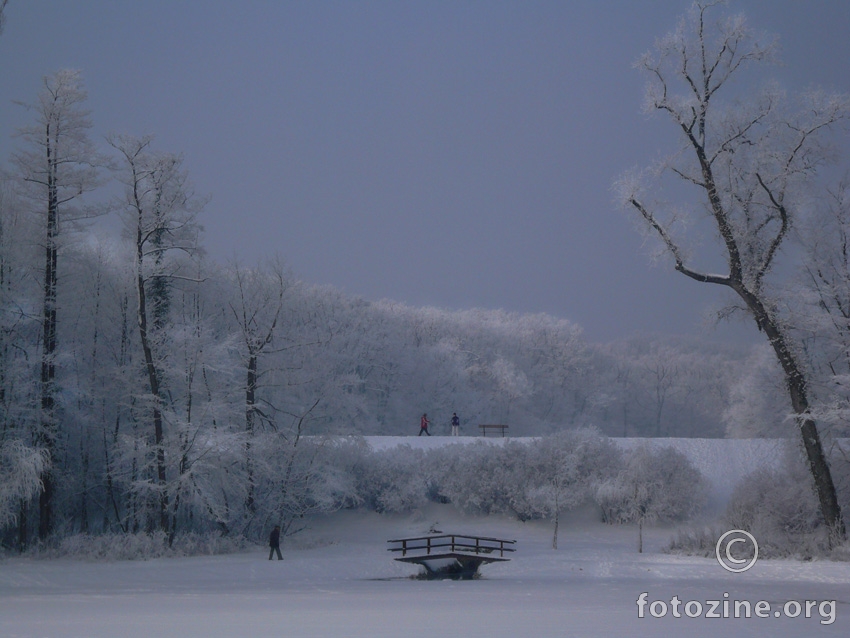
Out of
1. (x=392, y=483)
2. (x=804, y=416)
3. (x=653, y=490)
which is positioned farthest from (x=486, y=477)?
(x=804, y=416)

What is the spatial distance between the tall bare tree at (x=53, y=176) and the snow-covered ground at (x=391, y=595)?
6.57m

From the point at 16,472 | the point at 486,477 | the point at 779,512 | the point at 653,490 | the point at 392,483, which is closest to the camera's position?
the point at 16,472

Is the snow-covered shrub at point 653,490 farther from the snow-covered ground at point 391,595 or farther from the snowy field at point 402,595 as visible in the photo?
the snow-covered ground at point 391,595

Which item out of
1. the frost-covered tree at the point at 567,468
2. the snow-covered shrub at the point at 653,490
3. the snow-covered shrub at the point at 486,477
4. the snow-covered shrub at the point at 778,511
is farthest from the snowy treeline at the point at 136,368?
the snow-covered shrub at the point at 778,511

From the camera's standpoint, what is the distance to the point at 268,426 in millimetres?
35000

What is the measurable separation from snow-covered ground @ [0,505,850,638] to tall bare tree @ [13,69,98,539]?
6570mm

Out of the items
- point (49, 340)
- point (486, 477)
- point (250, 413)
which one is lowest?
point (486, 477)

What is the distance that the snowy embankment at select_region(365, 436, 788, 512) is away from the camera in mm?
36625

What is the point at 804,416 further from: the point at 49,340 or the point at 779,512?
the point at 49,340

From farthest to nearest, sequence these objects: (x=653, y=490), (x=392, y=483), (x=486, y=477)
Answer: (x=392, y=483) → (x=486, y=477) → (x=653, y=490)

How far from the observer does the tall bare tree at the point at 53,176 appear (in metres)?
26.7

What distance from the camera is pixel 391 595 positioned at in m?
16.3

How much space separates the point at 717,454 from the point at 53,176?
32.0 meters

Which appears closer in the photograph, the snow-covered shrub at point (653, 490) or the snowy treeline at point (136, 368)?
the snowy treeline at point (136, 368)
